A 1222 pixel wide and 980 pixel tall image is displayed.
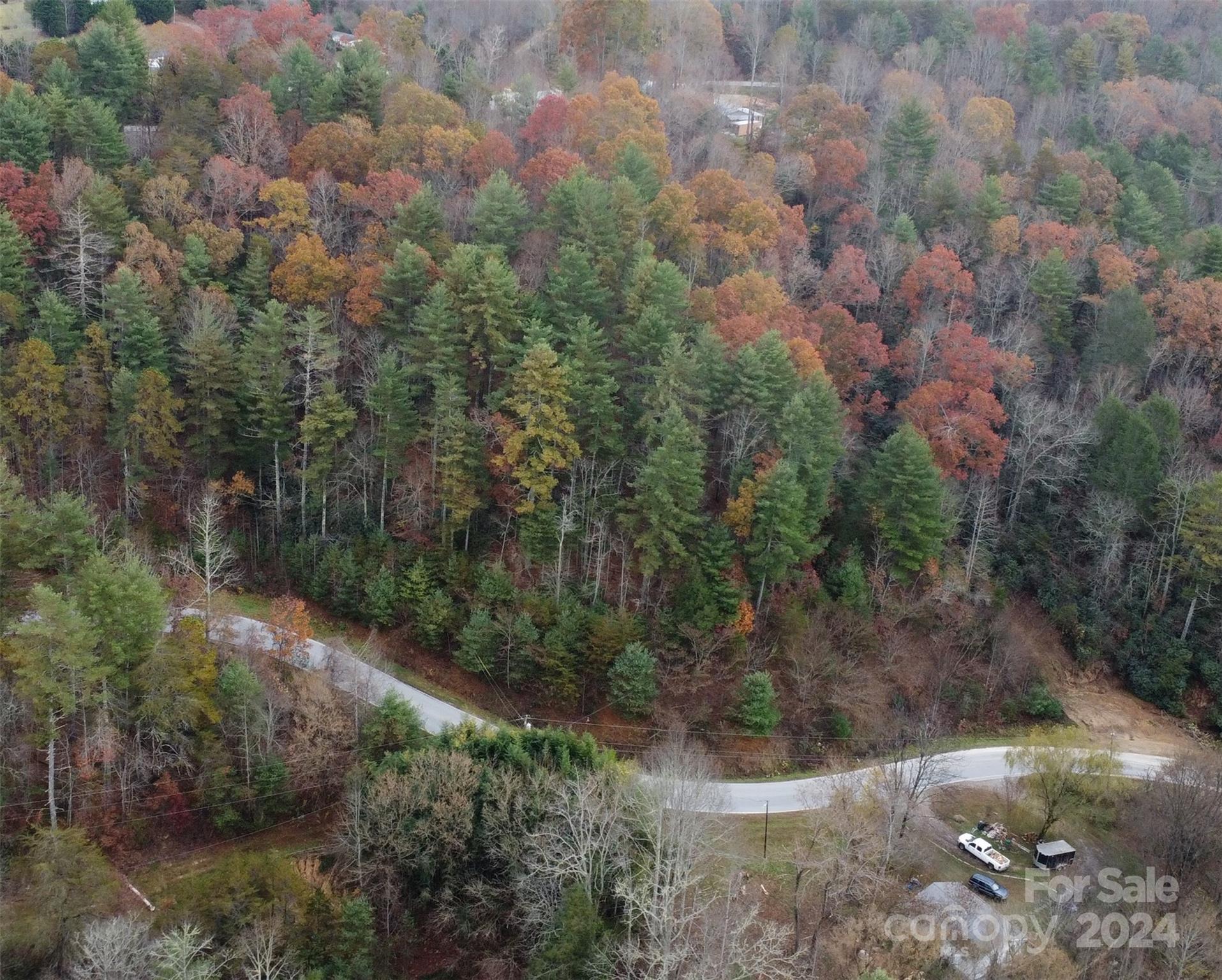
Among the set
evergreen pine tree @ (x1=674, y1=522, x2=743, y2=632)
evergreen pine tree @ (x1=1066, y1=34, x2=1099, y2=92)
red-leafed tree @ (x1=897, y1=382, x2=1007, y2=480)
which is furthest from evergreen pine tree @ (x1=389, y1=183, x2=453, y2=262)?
evergreen pine tree @ (x1=1066, y1=34, x2=1099, y2=92)

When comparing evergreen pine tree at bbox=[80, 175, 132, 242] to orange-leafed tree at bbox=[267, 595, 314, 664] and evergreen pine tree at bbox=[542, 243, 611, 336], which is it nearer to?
evergreen pine tree at bbox=[542, 243, 611, 336]

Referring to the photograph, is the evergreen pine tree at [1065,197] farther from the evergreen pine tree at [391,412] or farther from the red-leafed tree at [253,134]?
the red-leafed tree at [253,134]

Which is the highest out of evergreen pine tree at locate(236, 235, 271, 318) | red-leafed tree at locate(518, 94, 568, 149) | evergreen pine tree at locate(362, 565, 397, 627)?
red-leafed tree at locate(518, 94, 568, 149)

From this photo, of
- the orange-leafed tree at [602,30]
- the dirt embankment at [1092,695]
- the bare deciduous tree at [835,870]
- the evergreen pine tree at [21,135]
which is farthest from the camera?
the orange-leafed tree at [602,30]

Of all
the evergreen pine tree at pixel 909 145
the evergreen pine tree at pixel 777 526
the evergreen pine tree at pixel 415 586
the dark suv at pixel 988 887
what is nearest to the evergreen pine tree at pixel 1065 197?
the evergreen pine tree at pixel 909 145

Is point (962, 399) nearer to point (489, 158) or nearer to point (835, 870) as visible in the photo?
point (835, 870)

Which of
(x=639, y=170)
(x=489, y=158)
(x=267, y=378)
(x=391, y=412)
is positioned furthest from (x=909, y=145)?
(x=267, y=378)
